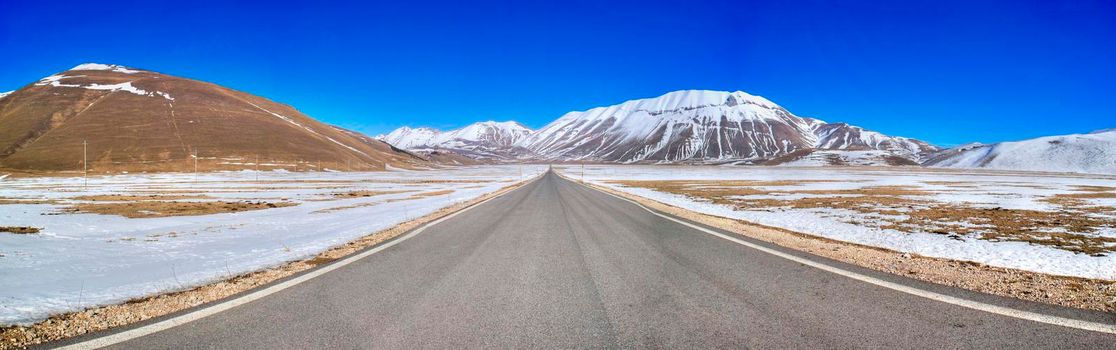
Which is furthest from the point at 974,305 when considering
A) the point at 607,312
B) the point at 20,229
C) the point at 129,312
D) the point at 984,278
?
the point at 20,229

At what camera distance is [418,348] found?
439 centimetres

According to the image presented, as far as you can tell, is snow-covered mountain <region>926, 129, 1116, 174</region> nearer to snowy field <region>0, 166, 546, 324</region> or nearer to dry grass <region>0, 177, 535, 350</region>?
snowy field <region>0, 166, 546, 324</region>

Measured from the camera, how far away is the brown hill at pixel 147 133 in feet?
435

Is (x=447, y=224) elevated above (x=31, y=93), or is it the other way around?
(x=31, y=93)

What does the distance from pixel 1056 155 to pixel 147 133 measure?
311 metres

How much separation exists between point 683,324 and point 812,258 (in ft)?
17.1

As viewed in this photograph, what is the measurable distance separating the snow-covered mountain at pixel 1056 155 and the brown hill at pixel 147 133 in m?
229

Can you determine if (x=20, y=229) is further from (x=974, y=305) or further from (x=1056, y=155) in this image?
(x=1056, y=155)

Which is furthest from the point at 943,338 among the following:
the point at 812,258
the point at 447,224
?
the point at 447,224

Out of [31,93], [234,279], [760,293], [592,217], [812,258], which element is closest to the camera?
[760,293]

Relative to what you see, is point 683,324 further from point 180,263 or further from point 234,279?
point 180,263

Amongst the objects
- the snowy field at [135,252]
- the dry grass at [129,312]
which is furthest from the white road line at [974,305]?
the snowy field at [135,252]

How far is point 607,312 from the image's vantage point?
5.45 m

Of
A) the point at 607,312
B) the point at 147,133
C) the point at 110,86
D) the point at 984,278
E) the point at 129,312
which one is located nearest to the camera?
the point at 607,312
